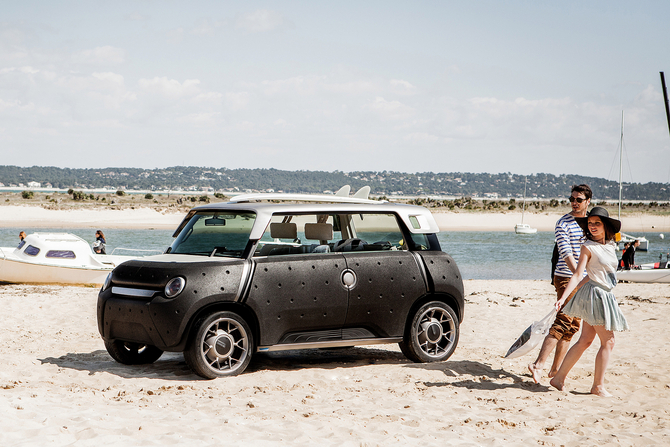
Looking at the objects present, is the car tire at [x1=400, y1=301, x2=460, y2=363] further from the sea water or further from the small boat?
the small boat

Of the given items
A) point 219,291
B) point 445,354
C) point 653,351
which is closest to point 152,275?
point 219,291

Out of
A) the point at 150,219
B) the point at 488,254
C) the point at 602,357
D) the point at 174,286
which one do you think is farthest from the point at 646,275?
the point at 150,219

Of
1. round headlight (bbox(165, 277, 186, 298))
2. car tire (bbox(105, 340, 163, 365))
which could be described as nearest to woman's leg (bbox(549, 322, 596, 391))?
round headlight (bbox(165, 277, 186, 298))

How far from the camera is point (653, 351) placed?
9.48 meters

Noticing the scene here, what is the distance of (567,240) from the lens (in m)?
6.80

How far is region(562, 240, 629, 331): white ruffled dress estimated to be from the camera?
6.28 meters

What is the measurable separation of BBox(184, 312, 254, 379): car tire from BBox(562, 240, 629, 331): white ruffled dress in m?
3.23

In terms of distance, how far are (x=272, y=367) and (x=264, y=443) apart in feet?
9.51

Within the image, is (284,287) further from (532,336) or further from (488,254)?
(488,254)

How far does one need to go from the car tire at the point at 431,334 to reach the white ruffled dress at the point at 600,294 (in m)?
1.85

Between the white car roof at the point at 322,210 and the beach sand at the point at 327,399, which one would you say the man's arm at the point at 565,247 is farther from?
the white car roof at the point at 322,210

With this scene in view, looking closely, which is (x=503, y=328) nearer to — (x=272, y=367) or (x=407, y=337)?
(x=407, y=337)

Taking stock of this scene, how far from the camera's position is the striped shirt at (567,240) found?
22.2ft

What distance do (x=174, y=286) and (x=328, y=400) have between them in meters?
1.82
